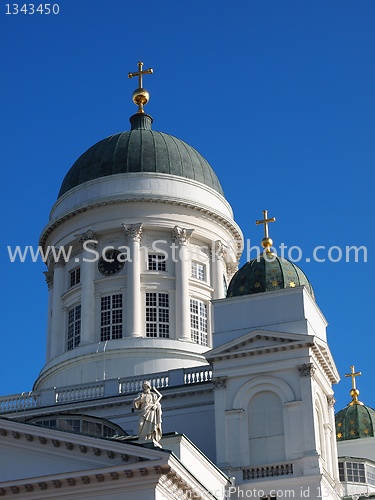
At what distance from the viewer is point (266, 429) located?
1640 inches

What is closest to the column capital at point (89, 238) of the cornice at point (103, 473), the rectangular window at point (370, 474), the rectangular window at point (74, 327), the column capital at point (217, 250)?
the rectangular window at point (74, 327)

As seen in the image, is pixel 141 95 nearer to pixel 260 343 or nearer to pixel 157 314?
pixel 157 314

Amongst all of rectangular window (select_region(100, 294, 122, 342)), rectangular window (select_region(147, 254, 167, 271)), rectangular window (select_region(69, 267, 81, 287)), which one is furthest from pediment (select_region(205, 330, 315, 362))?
rectangular window (select_region(69, 267, 81, 287))

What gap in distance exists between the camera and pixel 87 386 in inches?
1849

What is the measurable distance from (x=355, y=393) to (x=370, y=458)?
4.56 m

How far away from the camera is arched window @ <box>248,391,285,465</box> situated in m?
41.1

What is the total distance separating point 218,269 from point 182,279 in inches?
100

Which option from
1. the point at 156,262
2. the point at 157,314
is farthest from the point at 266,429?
the point at 156,262

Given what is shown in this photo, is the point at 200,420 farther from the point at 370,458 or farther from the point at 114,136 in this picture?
the point at 114,136

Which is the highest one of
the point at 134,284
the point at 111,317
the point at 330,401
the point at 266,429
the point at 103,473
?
the point at 134,284

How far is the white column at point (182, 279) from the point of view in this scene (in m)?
51.2

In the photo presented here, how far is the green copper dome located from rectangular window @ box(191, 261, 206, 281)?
4.44 metres

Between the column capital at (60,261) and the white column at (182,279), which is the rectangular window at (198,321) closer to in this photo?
the white column at (182,279)

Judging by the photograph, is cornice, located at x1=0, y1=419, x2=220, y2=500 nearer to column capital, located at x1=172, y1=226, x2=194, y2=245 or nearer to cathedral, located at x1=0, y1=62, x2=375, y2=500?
cathedral, located at x1=0, y1=62, x2=375, y2=500
